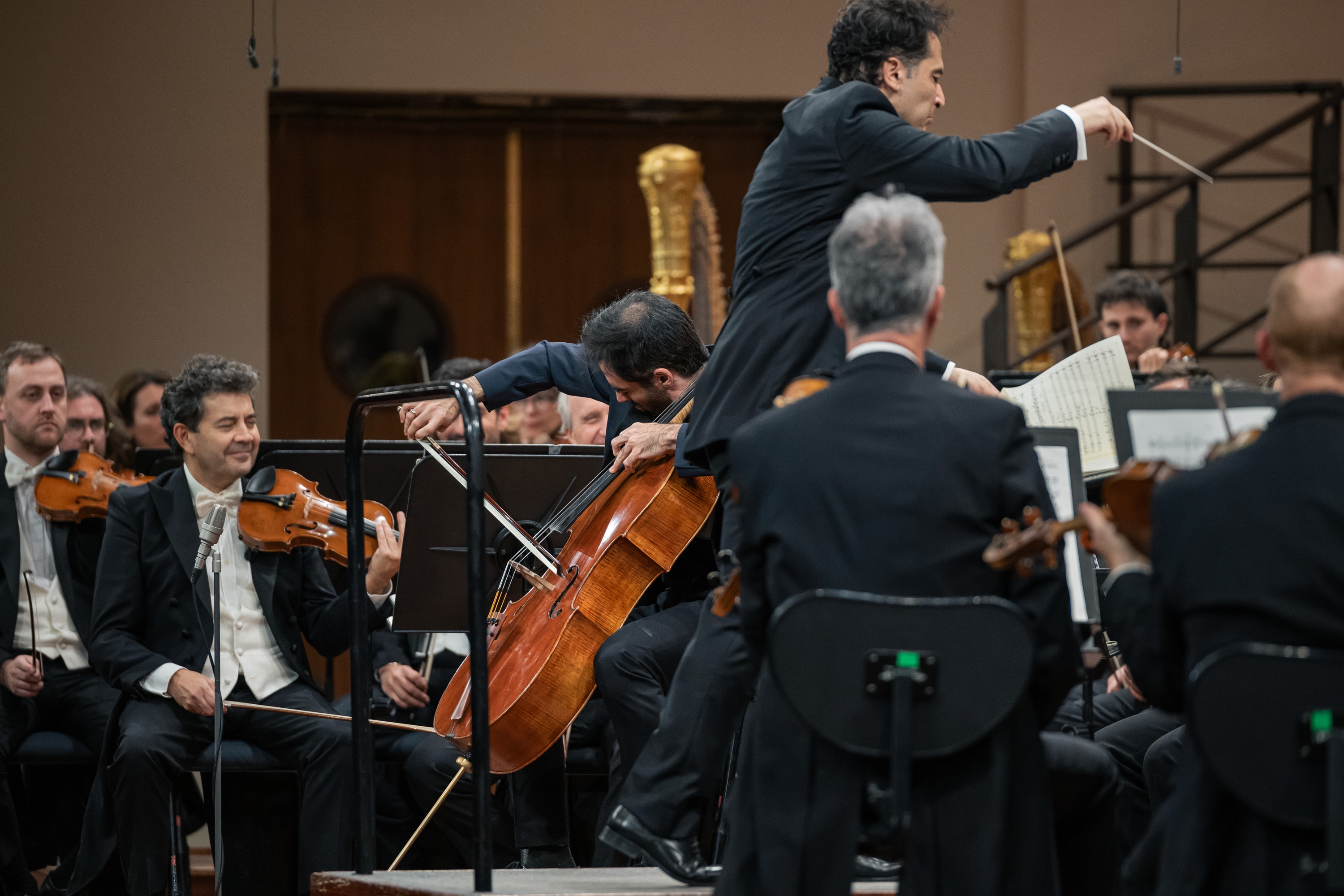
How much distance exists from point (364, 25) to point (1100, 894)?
248 inches

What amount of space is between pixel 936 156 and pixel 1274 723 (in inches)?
37.8

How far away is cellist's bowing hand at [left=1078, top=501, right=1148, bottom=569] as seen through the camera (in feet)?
5.96

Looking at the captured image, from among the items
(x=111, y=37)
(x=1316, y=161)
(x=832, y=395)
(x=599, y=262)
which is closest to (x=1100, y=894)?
(x=832, y=395)

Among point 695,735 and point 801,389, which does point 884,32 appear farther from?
point 695,735

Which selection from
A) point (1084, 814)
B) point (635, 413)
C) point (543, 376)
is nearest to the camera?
point (1084, 814)

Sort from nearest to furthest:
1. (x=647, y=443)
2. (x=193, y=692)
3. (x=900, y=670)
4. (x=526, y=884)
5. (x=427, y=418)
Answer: (x=900, y=670)
(x=526, y=884)
(x=647, y=443)
(x=427, y=418)
(x=193, y=692)

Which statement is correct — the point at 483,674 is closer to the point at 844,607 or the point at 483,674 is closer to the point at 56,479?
the point at 844,607

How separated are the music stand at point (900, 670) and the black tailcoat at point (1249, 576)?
7.6 inches

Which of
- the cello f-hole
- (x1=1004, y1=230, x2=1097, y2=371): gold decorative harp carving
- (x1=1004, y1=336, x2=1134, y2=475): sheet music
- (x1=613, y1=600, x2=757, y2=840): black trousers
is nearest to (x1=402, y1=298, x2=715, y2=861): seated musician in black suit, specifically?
the cello f-hole

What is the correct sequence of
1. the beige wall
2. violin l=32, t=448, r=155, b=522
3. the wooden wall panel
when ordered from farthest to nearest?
1. the wooden wall panel
2. the beige wall
3. violin l=32, t=448, r=155, b=522

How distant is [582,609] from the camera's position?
2.89 m

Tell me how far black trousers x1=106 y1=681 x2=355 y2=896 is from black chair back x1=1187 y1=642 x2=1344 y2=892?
2276 millimetres

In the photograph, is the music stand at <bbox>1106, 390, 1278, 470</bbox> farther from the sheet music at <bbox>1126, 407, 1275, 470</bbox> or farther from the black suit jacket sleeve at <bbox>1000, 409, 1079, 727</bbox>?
the black suit jacket sleeve at <bbox>1000, 409, 1079, 727</bbox>

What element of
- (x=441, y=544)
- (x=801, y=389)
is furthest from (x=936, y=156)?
(x=441, y=544)
